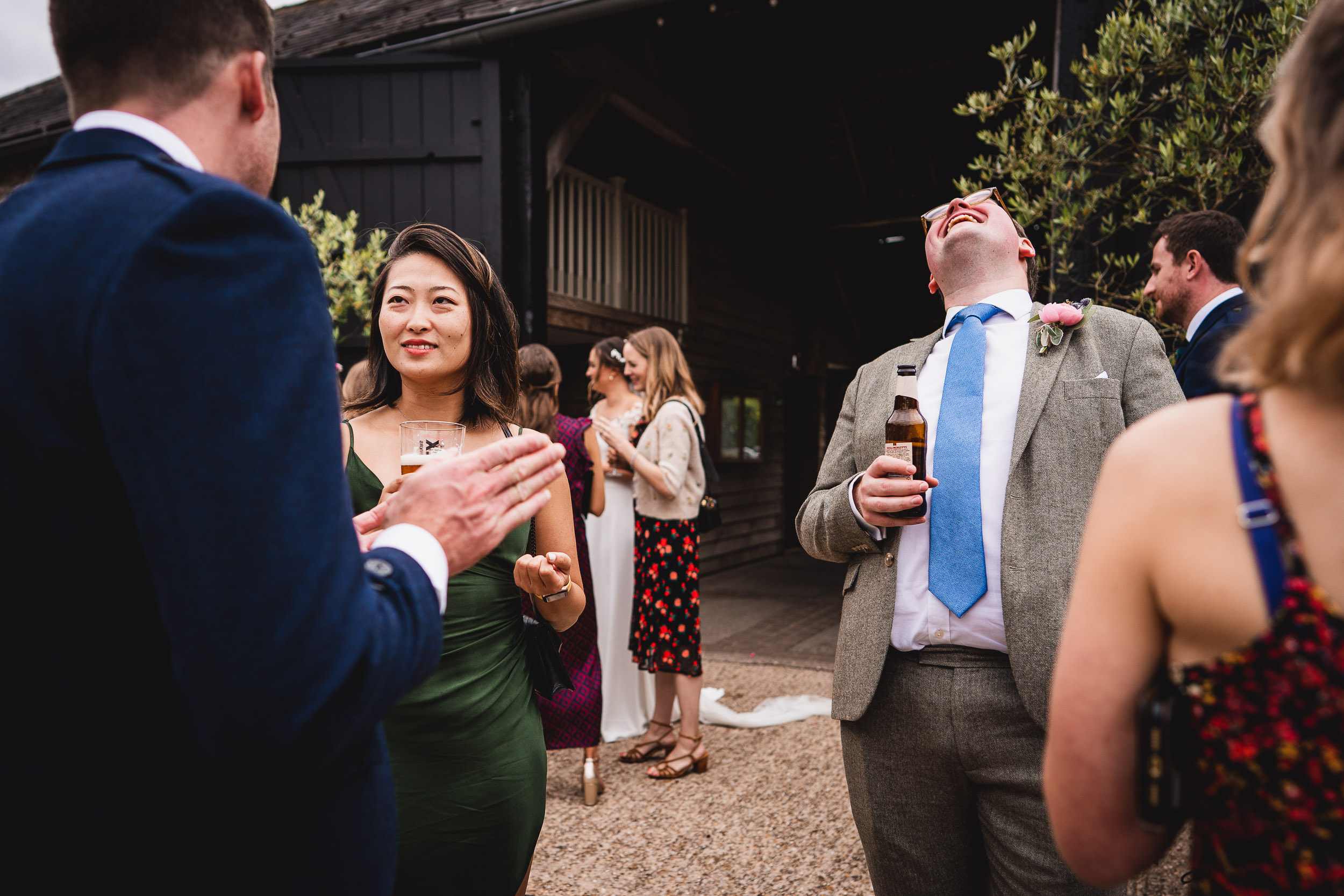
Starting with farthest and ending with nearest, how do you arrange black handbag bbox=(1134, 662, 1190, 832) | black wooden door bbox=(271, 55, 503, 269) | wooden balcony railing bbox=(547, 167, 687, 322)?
wooden balcony railing bbox=(547, 167, 687, 322)
black wooden door bbox=(271, 55, 503, 269)
black handbag bbox=(1134, 662, 1190, 832)

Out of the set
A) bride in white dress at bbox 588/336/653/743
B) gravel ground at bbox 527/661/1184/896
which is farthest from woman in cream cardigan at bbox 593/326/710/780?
gravel ground at bbox 527/661/1184/896

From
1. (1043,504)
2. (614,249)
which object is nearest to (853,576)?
(1043,504)

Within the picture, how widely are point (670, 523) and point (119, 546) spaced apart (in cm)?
383

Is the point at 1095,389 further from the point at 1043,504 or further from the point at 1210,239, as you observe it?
the point at 1210,239

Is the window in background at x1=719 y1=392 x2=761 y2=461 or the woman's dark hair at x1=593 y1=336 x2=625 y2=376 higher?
the woman's dark hair at x1=593 y1=336 x2=625 y2=376

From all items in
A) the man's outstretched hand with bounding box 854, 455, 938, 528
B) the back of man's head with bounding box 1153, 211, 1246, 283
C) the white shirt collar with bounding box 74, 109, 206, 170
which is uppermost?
the back of man's head with bounding box 1153, 211, 1246, 283

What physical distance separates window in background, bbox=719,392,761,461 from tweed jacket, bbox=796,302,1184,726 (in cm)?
827

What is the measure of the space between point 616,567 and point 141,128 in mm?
4063

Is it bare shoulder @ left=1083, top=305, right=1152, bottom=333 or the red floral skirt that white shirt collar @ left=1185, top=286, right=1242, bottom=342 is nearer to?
bare shoulder @ left=1083, top=305, right=1152, bottom=333

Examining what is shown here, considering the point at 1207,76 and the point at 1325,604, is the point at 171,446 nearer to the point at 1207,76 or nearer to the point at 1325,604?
the point at 1325,604

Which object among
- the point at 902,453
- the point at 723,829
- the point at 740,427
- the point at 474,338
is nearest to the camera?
the point at 902,453

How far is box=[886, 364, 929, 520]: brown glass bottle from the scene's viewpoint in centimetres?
177

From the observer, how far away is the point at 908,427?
1.82m

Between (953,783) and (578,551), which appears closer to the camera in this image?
(953,783)
